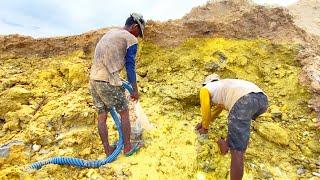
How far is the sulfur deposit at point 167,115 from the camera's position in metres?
5.47

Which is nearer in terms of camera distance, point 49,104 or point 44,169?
point 44,169

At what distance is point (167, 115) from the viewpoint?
6418 millimetres

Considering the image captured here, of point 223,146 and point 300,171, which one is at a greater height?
point 223,146

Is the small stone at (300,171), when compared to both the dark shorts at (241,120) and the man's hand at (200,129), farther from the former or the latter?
the man's hand at (200,129)

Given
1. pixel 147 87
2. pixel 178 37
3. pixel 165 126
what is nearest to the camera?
pixel 165 126

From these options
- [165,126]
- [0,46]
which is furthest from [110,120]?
[0,46]

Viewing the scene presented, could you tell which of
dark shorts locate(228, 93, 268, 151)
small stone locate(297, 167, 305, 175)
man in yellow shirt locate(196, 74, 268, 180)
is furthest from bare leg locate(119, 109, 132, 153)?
small stone locate(297, 167, 305, 175)

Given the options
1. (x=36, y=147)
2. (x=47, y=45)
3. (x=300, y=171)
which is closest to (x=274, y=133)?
(x=300, y=171)

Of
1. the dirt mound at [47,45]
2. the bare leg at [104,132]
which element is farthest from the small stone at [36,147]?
the dirt mound at [47,45]

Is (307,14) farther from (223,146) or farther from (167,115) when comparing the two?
(223,146)

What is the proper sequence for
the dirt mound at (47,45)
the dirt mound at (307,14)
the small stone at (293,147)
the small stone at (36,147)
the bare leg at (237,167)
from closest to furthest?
1. the bare leg at (237,167)
2. the small stone at (36,147)
3. the small stone at (293,147)
4. the dirt mound at (47,45)
5. the dirt mound at (307,14)

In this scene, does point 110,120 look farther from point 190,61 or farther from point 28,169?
point 190,61

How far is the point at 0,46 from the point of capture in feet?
27.3

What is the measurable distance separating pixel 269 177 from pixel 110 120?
88.0 inches
